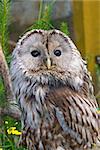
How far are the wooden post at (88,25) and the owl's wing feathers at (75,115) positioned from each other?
1.94m

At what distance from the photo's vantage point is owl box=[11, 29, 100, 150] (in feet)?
9.62

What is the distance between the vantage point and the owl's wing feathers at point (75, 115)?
294 cm

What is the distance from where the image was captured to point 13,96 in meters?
2.96

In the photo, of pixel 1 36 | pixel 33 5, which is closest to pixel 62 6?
pixel 33 5

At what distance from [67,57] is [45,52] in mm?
101

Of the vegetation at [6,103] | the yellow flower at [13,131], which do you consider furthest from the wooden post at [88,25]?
the yellow flower at [13,131]

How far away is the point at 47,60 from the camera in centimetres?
292

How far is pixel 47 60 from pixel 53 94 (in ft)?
0.42

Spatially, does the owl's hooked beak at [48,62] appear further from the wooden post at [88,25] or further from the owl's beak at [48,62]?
the wooden post at [88,25]

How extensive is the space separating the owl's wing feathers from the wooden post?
1.94m

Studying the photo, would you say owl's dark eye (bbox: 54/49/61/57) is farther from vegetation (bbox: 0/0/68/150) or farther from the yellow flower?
the yellow flower

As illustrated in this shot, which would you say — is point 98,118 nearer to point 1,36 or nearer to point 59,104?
point 59,104

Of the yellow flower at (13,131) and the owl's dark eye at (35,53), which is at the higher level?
the owl's dark eye at (35,53)

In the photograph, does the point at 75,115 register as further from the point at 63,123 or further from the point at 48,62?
the point at 48,62
